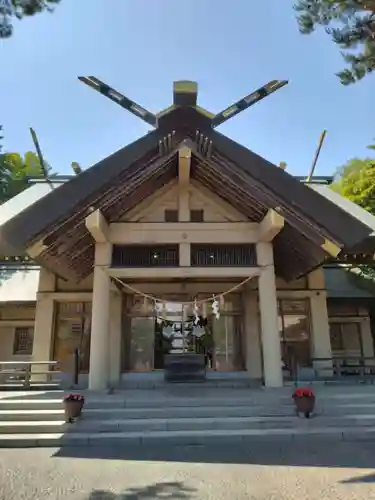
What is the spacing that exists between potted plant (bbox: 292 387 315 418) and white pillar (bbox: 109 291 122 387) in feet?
19.1

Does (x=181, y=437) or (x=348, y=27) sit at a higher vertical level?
(x=348, y=27)

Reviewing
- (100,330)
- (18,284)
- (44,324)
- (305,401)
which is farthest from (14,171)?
(305,401)

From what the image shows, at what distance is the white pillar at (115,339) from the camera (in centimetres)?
1086

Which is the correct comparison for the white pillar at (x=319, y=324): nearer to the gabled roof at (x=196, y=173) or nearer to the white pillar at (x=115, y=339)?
the gabled roof at (x=196, y=173)

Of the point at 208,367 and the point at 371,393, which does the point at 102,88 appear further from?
the point at 371,393

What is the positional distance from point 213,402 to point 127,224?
476 cm

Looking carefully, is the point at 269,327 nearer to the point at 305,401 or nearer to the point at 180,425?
the point at 305,401

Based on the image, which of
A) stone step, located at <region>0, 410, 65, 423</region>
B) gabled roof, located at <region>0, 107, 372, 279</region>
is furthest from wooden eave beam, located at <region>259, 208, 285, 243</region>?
stone step, located at <region>0, 410, 65, 423</region>

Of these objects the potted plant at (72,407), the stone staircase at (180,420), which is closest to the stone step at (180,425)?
the stone staircase at (180,420)

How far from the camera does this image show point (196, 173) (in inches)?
397

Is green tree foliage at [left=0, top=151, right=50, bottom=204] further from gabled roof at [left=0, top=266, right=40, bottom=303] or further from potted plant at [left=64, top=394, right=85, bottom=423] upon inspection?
potted plant at [left=64, top=394, right=85, bottom=423]

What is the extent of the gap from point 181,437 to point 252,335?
19.7ft

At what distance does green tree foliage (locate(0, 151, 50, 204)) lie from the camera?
22703 mm

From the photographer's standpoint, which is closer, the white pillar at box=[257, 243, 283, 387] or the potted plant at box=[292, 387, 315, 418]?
the potted plant at box=[292, 387, 315, 418]
